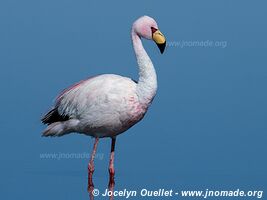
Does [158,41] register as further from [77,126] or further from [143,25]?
[77,126]

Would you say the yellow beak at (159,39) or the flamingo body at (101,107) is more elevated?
the yellow beak at (159,39)

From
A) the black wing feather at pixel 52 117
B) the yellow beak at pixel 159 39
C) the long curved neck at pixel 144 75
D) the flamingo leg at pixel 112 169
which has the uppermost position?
the yellow beak at pixel 159 39

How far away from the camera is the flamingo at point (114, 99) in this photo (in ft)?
32.7

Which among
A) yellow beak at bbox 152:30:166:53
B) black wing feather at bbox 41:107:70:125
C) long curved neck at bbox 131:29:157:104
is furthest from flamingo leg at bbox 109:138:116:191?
yellow beak at bbox 152:30:166:53

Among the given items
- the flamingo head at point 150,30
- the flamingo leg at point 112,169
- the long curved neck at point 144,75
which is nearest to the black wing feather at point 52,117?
the flamingo leg at point 112,169

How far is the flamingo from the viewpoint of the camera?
9961 millimetres

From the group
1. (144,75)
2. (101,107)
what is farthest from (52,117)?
(144,75)

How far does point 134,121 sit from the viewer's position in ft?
33.1

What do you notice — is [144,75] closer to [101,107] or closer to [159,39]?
[159,39]

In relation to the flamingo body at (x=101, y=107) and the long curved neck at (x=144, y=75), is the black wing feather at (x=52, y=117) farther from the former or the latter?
the long curved neck at (x=144, y=75)

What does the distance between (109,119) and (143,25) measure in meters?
1.33

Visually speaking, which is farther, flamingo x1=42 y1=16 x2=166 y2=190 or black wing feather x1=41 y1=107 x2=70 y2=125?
black wing feather x1=41 y1=107 x2=70 y2=125

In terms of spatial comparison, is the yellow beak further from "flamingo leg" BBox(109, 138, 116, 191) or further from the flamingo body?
"flamingo leg" BBox(109, 138, 116, 191)

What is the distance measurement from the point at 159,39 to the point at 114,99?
0.99m
